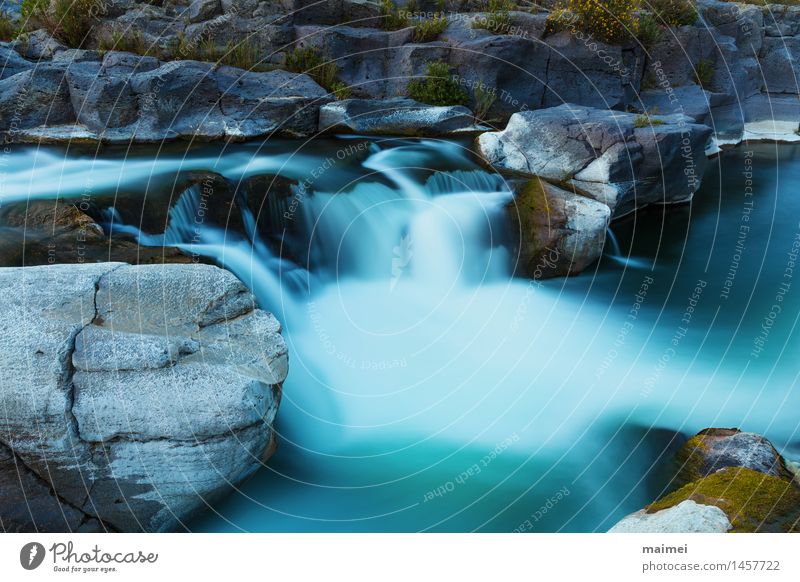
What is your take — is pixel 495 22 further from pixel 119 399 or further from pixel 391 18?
pixel 119 399

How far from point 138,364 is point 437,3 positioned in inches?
371

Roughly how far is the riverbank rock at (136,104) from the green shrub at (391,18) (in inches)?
112

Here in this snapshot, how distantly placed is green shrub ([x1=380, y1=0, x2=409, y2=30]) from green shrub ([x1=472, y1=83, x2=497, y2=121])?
1.87 meters

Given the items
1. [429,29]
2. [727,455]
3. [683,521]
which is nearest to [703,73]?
[429,29]

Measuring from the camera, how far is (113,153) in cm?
752

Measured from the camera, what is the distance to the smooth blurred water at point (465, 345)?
13.8 ft

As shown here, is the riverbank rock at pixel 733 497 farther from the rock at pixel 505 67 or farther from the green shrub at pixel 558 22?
the green shrub at pixel 558 22

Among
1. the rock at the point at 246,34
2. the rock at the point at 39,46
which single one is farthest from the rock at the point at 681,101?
the rock at the point at 39,46

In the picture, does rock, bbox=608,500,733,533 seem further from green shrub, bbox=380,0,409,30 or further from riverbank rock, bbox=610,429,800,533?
green shrub, bbox=380,0,409,30

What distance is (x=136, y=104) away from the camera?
317 inches

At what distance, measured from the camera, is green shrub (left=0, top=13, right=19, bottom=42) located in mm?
9555

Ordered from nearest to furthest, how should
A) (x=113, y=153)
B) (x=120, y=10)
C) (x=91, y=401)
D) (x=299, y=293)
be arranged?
(x=91, y=401)
(x=299, y=293)
(x=113, y=153)
(x=120, y=10)
